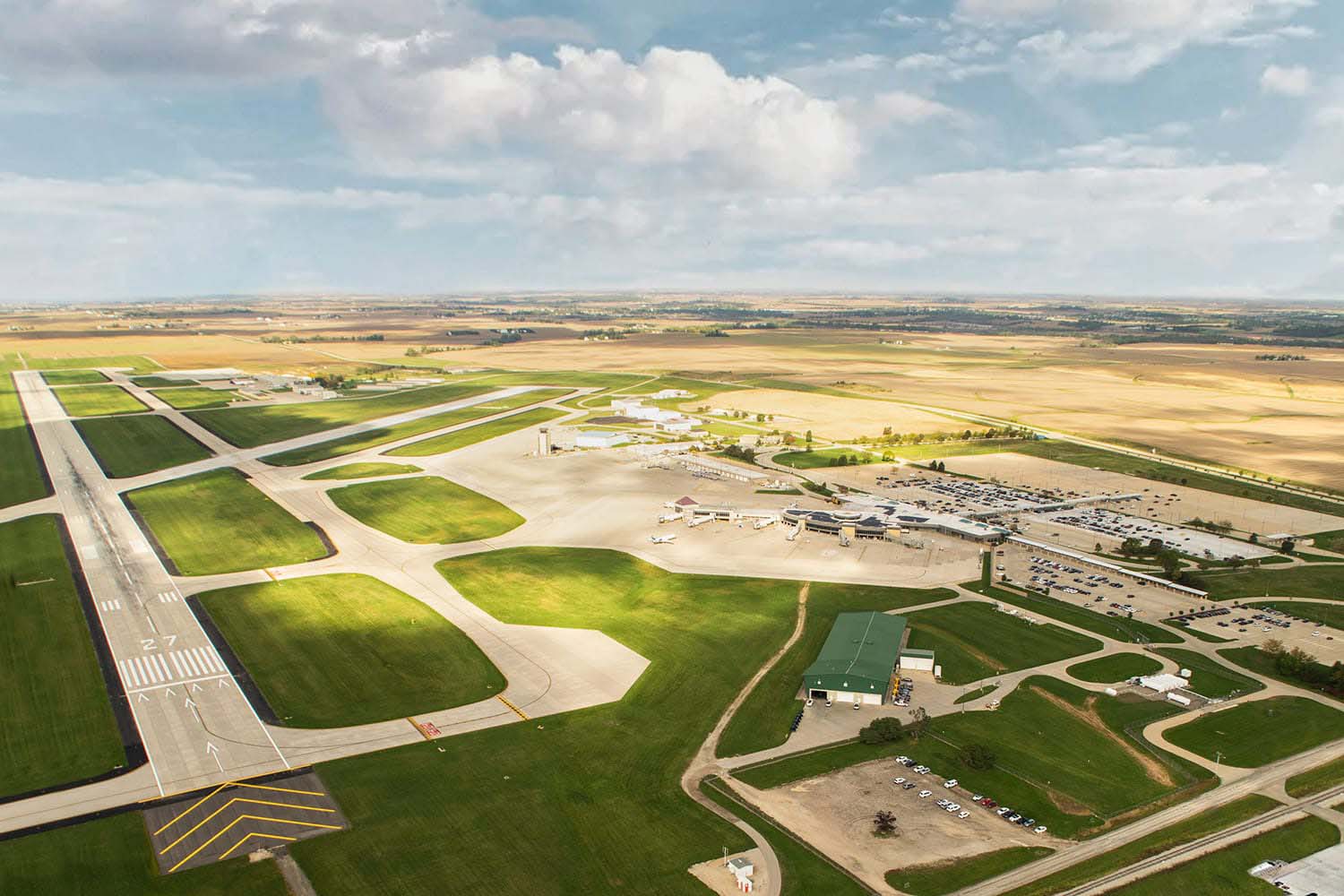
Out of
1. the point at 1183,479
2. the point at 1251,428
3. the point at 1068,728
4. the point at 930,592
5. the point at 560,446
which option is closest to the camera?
the point at 1068,728

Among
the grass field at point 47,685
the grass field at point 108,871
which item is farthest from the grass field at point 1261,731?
the grass field at point 47,685

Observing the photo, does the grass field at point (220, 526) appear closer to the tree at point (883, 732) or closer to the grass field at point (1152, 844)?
the tree at point (883, 732)

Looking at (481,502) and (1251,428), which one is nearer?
(481,502)

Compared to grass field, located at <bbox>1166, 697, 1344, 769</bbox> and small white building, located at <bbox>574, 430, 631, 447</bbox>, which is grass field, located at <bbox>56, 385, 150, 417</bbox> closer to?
small white building, located at <bbox>574, 430, 631, 447</bbox>

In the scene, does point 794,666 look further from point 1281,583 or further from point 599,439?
point 599,439

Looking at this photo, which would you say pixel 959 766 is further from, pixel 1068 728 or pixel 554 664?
pixel 554 664

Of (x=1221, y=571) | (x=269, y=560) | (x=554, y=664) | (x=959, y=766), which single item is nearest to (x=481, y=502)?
(x=269, y=560)

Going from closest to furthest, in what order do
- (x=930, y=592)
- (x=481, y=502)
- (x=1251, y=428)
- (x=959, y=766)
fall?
1. (x=959, y=766)
2. (x=930, y=592)
3. (x=481, y=502)
4. (x=1251, y=428)
